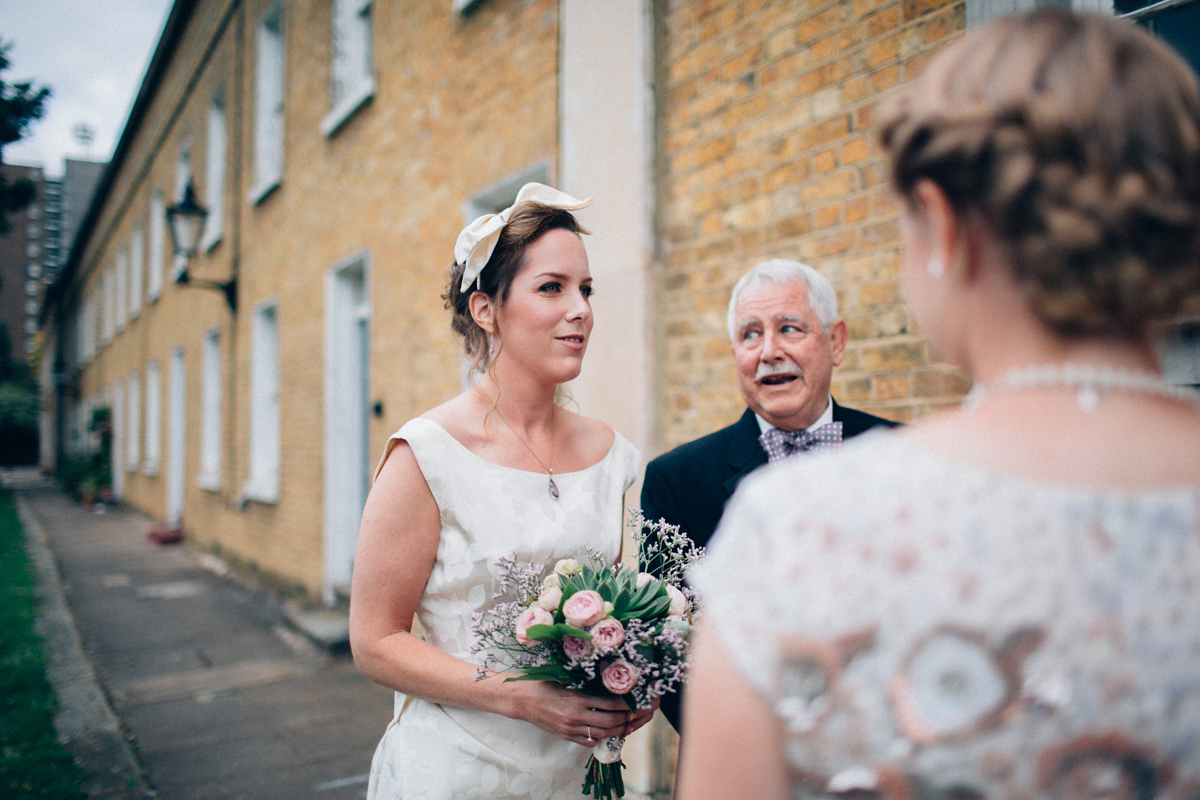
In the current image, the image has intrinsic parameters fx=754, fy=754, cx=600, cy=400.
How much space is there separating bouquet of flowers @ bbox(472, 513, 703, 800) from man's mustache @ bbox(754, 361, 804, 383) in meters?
0.67

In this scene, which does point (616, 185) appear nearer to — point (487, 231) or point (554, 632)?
point (487, 231)

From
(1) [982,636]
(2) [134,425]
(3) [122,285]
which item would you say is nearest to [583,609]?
(1) [982,636]

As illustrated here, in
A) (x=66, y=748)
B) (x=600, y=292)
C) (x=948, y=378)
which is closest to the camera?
(x=948, y=378)

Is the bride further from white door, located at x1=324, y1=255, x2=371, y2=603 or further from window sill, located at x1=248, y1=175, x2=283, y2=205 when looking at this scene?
window sill, located at x1=248, y1=175, x2=283, y2=205

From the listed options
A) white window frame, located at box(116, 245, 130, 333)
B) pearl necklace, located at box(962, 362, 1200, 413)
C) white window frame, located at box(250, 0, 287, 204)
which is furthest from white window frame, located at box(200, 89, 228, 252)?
pearl necklace, located at box(962, 362, 1200, 413)

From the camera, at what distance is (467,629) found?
6.02ft

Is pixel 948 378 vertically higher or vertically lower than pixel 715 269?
lower

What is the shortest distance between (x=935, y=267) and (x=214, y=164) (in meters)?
12.9

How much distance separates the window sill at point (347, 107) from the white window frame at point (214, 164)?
15.8ft

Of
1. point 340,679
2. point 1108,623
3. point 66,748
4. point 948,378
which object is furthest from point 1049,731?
point 340,679

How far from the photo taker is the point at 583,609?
4.77ft

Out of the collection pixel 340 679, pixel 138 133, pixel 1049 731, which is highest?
pixel 138 133

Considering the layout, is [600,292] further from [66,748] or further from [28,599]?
[28,599]

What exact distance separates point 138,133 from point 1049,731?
2088 cm
